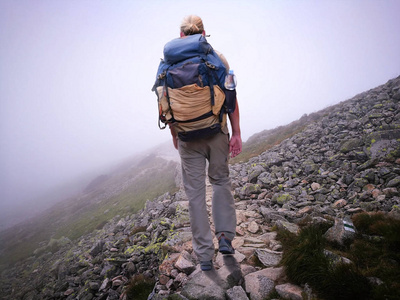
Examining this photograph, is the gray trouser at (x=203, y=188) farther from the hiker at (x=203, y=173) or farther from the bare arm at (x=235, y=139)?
the bare arm at (x=235, y=139)

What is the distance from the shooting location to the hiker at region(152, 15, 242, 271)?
2.80m

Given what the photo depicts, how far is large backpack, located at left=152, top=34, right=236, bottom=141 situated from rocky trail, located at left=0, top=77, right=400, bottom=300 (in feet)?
7.35

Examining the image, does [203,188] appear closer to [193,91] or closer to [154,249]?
[193,91]

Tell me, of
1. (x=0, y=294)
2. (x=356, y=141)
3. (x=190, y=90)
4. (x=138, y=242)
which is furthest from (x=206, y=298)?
(x=0, y=294)

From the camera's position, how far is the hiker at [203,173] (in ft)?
9.19

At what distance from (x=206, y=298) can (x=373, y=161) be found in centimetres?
783

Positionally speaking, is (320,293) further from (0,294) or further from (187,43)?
(0,294)

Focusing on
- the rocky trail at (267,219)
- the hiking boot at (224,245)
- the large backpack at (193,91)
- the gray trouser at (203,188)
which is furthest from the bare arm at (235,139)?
the rocky trail at (267,219)

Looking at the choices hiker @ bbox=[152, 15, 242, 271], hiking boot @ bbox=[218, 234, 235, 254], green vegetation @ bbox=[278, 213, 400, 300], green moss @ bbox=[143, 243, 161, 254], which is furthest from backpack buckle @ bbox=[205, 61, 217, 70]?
green moss @ bbox=[143, 243, 161, 254]

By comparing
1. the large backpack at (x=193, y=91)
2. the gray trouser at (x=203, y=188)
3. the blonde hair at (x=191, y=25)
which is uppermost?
the blonde hair at (x=191, y=25)

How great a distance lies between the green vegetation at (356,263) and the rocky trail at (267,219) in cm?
20

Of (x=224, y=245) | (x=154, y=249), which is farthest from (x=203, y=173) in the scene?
(x=154, y=249)

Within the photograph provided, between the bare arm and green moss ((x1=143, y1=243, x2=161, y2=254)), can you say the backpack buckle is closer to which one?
the bare arm

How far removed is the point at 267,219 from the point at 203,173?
3279 millimetres
